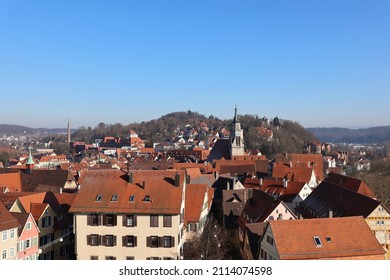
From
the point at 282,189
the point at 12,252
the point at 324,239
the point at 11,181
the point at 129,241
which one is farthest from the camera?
the point at 282,189

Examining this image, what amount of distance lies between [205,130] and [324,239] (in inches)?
5234

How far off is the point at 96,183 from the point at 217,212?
12198 millimetres

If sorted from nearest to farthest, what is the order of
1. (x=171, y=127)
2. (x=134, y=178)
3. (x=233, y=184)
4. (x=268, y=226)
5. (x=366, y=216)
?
(x=268, y=226), (x=134, y=178), (x=366, y=216), (x=233, y=184), (x=171, y=127)

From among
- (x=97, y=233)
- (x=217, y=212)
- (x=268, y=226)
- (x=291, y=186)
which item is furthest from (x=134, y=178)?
(x=291, y=186)

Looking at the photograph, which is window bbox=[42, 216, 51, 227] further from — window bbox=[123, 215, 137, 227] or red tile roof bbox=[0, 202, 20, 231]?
window bbox=[123, 215, 137, 227]

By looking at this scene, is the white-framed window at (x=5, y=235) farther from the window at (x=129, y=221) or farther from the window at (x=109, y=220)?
the window at (x=129, y=221)

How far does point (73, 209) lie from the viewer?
2005 centimetres

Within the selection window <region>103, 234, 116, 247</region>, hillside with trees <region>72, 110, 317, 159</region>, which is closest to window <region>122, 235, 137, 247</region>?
window <region>103, 234, 116, 247</region>

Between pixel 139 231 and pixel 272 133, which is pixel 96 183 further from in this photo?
pixel 272 133

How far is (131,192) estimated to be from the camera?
20.5 metres

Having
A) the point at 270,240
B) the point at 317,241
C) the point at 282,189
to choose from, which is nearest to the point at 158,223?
the point at 270,240

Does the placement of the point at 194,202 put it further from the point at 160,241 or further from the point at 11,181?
the point at 11,181

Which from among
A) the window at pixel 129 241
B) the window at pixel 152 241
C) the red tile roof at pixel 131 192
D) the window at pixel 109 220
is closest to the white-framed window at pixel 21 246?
the red tile roof at pixel 131 192

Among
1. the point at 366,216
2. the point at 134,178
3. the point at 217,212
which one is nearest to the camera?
the point at 134,178
